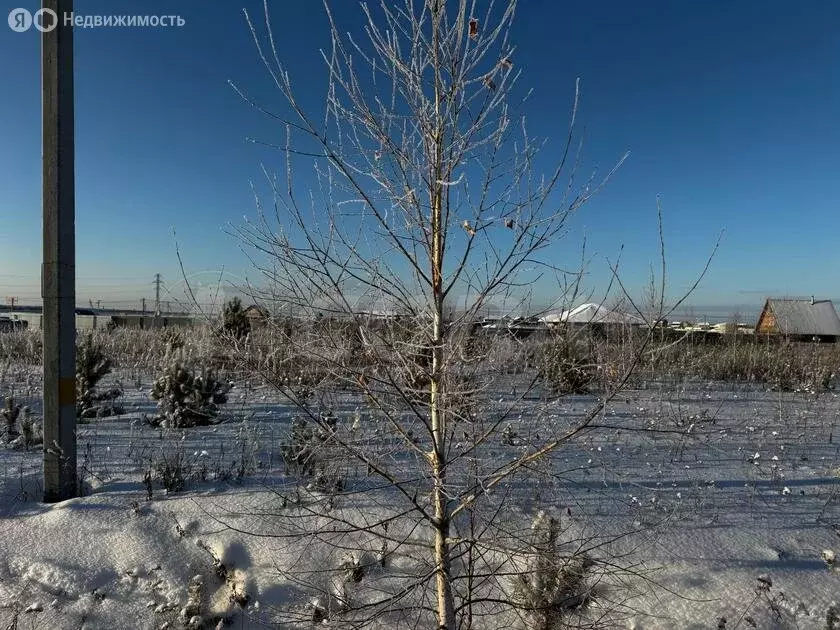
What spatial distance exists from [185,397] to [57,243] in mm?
2679

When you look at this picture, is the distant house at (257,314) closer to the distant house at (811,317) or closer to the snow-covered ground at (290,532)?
the snow-covered ground at (290,532)

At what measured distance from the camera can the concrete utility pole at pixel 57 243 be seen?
350 centimetres

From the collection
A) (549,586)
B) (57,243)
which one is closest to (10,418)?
(57,243)

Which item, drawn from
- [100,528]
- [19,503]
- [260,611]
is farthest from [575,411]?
[19,503]

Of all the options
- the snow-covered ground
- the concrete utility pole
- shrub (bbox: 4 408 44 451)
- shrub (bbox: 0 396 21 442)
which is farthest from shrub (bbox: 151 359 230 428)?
the concrete utility pole

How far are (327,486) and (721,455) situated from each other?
346 cm

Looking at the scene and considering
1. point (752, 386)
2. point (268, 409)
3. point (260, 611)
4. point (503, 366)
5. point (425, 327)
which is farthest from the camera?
point (752, 386)

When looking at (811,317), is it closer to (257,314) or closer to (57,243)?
(257,314)

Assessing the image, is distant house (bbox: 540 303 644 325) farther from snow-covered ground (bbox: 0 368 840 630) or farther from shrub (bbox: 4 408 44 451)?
shrub (bbox: 4 408 44 451)

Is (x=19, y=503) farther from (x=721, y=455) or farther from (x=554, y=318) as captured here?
(x=721, y=455)

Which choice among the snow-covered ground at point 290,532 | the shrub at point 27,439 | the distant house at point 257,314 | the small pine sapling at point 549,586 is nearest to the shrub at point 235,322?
the distant house at point 257,314

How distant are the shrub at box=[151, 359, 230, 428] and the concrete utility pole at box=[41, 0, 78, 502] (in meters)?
1.90

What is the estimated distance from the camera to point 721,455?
4.64m

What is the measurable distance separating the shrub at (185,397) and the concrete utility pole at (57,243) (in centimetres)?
190
